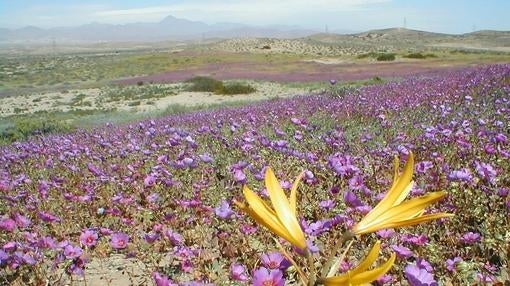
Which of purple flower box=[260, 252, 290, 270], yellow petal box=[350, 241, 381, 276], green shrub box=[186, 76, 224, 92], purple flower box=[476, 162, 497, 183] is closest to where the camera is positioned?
yellow petal box=[350, 241, 381, 276]

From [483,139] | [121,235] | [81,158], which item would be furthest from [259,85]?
[121,235]

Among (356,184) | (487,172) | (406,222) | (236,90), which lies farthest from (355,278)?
(236,90)

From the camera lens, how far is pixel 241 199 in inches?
173

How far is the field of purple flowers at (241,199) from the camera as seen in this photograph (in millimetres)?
2807

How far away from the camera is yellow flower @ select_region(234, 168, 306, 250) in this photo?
1.09 m

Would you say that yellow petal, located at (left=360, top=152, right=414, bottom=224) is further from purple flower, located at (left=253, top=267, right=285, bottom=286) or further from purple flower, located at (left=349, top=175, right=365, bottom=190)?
purple flower, located at (left=349, top=175, right=365, bottom=190)

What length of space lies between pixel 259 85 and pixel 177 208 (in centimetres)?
2630

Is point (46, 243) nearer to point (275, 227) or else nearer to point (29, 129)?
point (275, 227)

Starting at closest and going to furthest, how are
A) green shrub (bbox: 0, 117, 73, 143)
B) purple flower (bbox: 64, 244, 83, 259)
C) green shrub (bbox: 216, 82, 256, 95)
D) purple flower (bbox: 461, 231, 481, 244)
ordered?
purple flower (bbox: 64, 244, 83, 259)
purple flower (bbox: 461, 231, 481, 244)
green shrub (bbox: 0, 117, 73, 143)
green shrub (bbox: 216, 82, 256, 95)

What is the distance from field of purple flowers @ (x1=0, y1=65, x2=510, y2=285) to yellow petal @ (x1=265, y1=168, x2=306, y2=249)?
57cm

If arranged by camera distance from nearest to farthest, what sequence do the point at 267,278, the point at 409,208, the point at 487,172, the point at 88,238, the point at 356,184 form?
the point at 409,208
the point at 267,278
the point at 88,238
the point at 487,172
the point at 356,184

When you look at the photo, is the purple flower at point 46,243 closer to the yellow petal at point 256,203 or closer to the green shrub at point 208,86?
the yellow petal at point 256,203

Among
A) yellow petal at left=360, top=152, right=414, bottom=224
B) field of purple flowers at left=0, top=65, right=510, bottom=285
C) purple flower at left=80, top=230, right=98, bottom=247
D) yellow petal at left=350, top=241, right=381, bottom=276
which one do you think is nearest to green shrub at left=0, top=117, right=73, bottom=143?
field of purple flowers at left=0, top=65, right=510, bottom=285

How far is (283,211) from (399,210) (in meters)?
0.24
